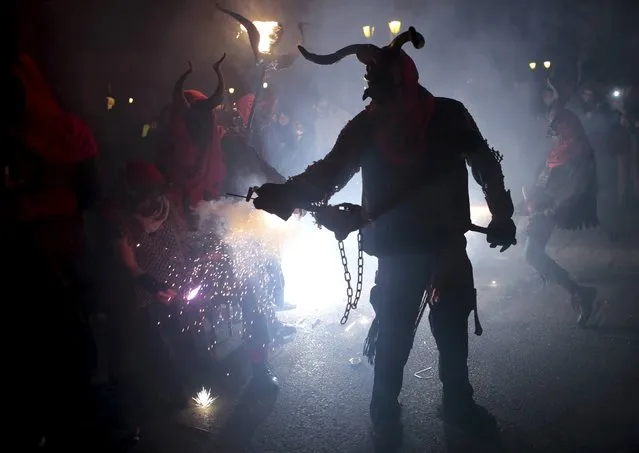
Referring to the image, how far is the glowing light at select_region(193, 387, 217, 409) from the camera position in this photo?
13.3 ft

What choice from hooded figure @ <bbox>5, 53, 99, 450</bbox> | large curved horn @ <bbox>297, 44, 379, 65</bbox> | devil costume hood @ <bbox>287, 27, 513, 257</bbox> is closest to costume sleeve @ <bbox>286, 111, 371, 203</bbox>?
devil costume hood @ <bbox>287, 27, 513, 257</bbox>

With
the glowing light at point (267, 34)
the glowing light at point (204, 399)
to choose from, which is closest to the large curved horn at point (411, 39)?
the glowing light at point (204, 399)

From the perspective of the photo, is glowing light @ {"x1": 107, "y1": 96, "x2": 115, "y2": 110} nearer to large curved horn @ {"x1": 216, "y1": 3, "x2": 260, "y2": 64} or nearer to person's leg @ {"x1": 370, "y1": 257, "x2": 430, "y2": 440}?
large curved horn @ {"x1": 216, "y1": 3, "x2": 260, "y2": 64}

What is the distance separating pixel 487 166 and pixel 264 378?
2747mm

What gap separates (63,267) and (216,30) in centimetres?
614

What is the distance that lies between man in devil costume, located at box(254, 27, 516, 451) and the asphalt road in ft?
1.00

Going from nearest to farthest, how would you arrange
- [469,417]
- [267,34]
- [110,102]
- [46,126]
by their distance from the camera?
[46,126] < [469,417] < [110,102] < [267,34]

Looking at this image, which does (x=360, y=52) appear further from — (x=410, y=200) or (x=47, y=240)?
(x=47, y=240)

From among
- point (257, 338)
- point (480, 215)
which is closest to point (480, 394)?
point (257, 338)

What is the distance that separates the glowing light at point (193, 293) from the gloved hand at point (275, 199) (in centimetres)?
163

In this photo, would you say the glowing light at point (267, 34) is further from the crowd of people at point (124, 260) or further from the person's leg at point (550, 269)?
the person's leg at point (550, 269)

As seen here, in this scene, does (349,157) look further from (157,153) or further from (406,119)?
(157,153)

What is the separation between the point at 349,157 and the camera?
352 cm

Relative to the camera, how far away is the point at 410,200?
3367 millimetres
